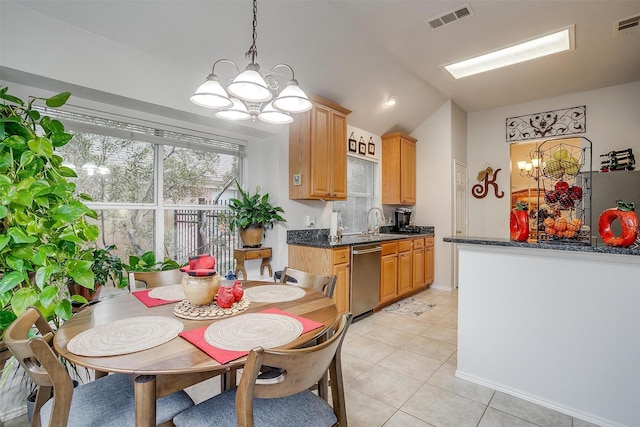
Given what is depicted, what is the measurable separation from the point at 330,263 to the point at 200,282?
1957 mm

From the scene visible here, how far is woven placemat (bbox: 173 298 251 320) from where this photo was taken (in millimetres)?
1412

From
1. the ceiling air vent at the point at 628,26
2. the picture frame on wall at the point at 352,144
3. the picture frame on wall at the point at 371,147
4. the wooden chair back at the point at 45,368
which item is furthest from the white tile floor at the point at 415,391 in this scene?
the ceiling air vent at the point at 628,26

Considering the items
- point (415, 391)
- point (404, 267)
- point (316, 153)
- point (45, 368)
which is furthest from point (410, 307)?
point (45, 368)

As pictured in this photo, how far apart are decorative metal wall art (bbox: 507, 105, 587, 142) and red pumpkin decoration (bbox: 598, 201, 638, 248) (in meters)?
3.75

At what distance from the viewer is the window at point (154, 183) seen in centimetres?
246

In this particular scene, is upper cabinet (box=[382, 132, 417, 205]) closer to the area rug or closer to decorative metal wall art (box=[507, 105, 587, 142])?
the area rug

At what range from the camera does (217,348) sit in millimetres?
1099

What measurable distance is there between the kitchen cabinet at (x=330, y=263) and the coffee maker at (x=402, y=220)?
203 centimetres

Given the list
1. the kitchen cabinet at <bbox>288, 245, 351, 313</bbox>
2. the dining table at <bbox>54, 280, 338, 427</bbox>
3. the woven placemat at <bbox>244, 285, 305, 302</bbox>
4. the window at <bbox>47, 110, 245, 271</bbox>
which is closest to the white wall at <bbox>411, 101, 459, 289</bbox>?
the kitchen cabinet at <bbox>288, 245, 351, 313</bbox>

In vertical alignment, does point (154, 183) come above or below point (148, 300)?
above

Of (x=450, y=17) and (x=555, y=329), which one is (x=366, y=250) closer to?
(x=555, y=329)

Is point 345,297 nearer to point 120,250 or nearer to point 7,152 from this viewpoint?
point 120,250

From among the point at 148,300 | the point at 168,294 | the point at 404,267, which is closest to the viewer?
the point at 148,300

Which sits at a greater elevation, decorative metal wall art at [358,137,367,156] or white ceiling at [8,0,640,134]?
white ceiling at [8,0,640,134]
